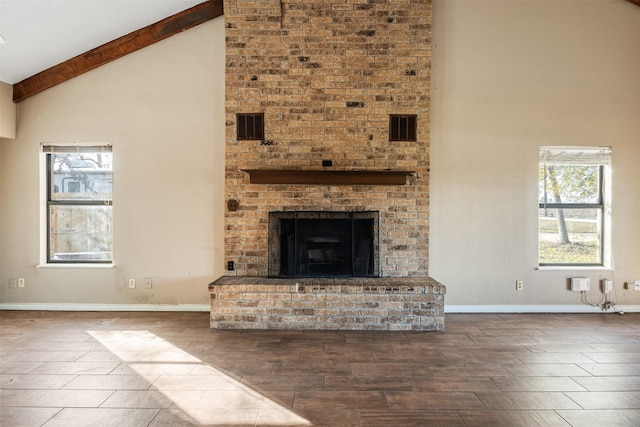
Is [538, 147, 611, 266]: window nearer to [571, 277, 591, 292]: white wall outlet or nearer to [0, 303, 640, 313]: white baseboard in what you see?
[571, 277, 591, 292]: white wall outlet

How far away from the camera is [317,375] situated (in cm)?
274

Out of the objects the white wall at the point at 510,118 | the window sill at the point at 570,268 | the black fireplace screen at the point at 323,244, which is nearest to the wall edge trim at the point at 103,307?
the black fireplace screen at the point at 323,244

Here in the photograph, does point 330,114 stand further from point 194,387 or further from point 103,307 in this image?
point 103,307

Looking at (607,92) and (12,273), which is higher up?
(607,92)

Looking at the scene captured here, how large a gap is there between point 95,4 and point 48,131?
5.53ft

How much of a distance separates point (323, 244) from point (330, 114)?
4.87 ft

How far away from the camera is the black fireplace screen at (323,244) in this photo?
13.7ft

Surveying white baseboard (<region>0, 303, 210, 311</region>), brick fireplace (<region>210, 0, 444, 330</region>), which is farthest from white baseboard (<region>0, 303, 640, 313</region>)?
brick fireplace (<region>210, 0, 444, 330</region>)

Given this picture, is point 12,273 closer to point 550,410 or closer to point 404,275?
point 404,275

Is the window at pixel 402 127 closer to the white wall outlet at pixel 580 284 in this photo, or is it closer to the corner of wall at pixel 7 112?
the white wall outlet at pixel 580 284

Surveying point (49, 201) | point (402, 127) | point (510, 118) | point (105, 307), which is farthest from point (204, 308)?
point (510, 118)

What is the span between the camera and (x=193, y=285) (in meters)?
4.45

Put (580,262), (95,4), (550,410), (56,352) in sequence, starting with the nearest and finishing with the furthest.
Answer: (550,410) < (56,352) < (95,4) < (580,262)

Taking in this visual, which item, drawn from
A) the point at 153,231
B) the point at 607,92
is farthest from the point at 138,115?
the point at 607,92
